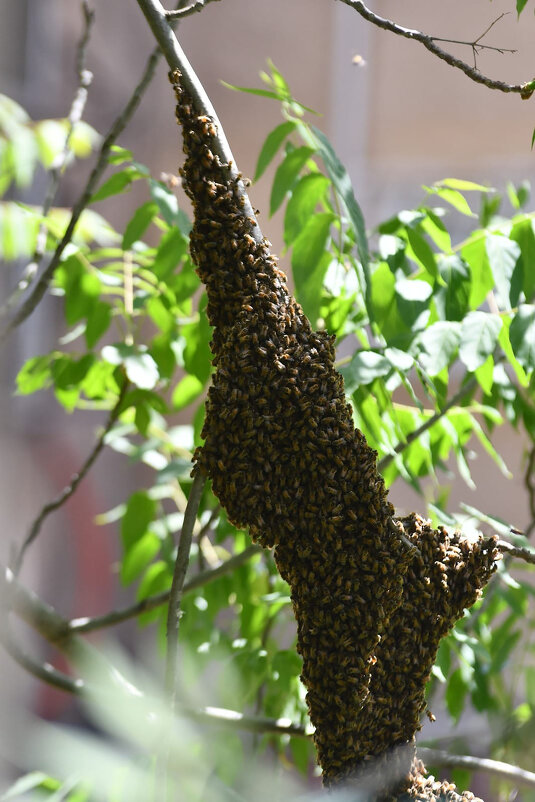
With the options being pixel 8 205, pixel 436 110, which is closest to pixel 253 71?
pixel 436 110

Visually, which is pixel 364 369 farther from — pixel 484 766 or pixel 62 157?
pixel 62 157

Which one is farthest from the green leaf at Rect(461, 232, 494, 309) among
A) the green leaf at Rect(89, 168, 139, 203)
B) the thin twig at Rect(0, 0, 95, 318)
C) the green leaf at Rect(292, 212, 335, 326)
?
the thin twig at Rect(0, 0, 95, 318)

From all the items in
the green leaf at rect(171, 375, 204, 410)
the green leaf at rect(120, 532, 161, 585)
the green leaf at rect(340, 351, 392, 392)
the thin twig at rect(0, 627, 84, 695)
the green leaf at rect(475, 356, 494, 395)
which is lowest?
the thin twig at rect(0, 627, 84, 695)

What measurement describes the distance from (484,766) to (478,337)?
0.37m

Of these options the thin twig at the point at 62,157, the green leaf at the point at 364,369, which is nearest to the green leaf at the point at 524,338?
the green leaf at the point at 364,369

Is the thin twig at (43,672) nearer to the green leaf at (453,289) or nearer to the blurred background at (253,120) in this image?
the green leaf at (453,289)

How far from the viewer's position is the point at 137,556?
118cm

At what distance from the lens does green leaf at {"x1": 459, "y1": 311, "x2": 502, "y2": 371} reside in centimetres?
73

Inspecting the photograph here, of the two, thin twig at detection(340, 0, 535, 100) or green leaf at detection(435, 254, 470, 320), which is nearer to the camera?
thin twig at detection(340, 0, 535, 100)

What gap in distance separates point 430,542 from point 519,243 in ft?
1.32

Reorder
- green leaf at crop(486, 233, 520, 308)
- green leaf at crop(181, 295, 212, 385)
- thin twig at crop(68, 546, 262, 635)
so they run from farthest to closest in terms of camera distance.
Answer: thin twig at crop(68, 546, 262, 635) → green leaf at crop(181, 295, 212, 385) → green leaf at crop(486, 233, 520, 308)

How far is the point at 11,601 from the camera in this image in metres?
0.89

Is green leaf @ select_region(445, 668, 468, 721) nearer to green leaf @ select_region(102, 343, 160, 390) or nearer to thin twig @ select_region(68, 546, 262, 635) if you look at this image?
thin twig @ select_region(68, 546, 262, 635)

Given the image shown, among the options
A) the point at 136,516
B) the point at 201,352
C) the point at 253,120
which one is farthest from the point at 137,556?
the point at 253,120
